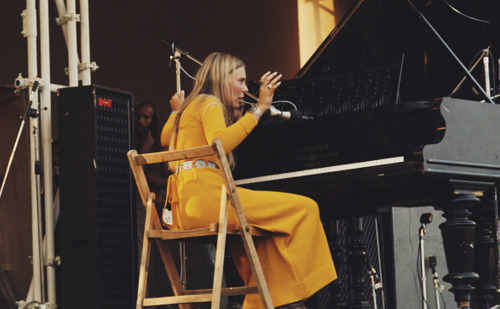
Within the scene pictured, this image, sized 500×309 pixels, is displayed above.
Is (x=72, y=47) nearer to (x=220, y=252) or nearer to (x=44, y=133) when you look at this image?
(x=44, y=133)

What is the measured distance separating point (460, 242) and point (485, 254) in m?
0.57

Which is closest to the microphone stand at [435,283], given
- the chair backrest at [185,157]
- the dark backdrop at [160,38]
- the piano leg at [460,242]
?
the piano leg at [460,242]

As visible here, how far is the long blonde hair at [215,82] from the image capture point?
133 inches

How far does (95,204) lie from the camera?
3.61 metres

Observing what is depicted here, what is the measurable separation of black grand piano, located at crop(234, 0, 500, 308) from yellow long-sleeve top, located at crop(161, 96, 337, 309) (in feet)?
1.40

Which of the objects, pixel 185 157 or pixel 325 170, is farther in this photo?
pixel 325 170

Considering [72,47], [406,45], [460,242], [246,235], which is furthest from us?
[406,45]

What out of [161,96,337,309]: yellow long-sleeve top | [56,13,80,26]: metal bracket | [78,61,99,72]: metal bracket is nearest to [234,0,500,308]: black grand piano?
[161,96,337,309]: yellow long-sleeve top

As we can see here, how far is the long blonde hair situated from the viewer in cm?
339

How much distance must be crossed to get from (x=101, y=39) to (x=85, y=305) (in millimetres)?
3719

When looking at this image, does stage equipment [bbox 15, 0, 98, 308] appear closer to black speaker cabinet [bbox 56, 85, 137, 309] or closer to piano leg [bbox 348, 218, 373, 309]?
black speaker cabinet [bbox 56, 85, 137, 309]

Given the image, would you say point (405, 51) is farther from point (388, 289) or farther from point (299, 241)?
point (388, 289)

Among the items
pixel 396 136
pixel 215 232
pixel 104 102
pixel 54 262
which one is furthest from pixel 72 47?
pixel 396 136

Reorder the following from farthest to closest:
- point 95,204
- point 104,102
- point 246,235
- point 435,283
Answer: point 435,283 < point 104,102 < point 95,204 < point 246,235
